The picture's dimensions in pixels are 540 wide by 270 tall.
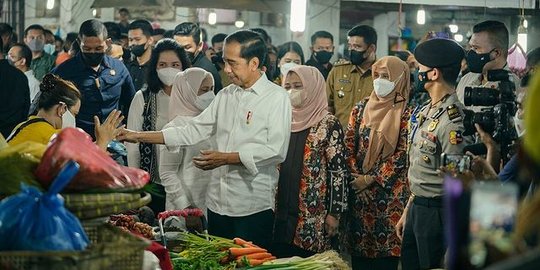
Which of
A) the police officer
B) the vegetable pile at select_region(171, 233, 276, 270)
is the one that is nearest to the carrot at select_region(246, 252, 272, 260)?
the vegetable pile at select_region(171, 233, 276, 270)

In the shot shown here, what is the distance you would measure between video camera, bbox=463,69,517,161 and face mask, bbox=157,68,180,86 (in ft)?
10.8

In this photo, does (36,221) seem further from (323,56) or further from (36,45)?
(36,45)

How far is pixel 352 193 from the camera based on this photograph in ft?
28.6

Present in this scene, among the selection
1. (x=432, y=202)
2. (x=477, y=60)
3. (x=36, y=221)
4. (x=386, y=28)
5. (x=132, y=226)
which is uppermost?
(x=386, y=28)

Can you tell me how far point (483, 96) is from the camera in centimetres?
651

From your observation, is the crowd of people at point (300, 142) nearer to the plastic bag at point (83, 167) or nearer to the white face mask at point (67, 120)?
the white face mask at point (67, 120)

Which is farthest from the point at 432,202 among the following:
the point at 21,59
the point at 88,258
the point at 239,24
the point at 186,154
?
the point at 239,24

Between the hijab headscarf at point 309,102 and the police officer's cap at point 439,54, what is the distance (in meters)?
1.06

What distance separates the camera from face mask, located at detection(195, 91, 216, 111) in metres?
8.77

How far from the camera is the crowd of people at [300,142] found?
7.29m

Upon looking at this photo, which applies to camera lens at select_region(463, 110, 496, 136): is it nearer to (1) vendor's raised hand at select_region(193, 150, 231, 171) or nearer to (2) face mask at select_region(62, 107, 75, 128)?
(1) vendor's raised hand at select_region(193, 150, 231, 171)

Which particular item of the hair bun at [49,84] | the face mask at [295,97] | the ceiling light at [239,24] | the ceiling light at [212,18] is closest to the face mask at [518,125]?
the face mask at [295,97]

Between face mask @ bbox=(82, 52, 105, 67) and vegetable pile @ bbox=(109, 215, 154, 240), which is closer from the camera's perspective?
vegetable pile @ bbox=(109, 215, 154, 240)

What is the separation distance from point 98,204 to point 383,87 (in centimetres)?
508
